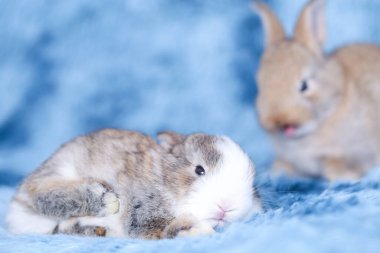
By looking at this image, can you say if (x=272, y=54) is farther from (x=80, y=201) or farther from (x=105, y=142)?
(x=80, y=201)

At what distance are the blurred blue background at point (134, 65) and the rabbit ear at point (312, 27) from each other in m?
0.73

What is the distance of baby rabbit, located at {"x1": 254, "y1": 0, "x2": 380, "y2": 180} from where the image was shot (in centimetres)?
296

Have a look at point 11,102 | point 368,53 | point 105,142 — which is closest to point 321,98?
point 368,53

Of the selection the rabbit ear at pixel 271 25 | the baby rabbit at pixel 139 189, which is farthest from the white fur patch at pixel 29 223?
the rabbit ear at pixel 271 25

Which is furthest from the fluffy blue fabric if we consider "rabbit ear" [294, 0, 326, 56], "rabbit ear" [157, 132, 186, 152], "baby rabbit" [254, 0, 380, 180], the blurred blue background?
"rabbit ear" [157, 132, 186, 152]

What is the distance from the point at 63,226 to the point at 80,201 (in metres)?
0.14

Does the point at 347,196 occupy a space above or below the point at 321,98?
below

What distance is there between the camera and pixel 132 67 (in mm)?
3941

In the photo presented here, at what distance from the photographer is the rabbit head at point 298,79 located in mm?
2928

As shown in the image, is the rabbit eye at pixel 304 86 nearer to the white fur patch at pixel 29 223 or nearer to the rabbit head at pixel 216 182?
the rabbit head at pixel 216 182

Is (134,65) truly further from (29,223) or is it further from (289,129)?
(29,223)

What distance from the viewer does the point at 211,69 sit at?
4016 mm

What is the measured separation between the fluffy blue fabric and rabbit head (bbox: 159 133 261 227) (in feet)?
3.93

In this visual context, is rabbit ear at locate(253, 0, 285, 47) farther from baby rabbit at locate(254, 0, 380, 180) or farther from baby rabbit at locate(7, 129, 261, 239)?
baby rabbit at locate(7, 129, 261, 239)
